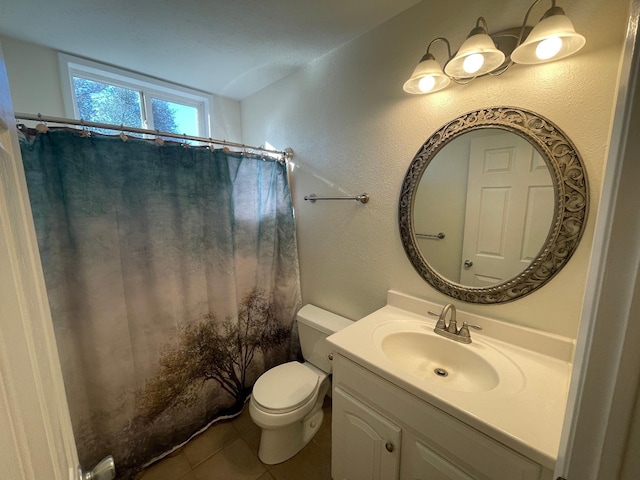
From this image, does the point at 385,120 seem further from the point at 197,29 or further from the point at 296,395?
the point at 296,395

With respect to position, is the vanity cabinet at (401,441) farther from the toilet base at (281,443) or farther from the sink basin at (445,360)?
the toilet base at (281,443)

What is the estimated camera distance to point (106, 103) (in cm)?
180

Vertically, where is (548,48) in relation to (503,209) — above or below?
above

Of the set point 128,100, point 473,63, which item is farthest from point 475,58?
point 128,100

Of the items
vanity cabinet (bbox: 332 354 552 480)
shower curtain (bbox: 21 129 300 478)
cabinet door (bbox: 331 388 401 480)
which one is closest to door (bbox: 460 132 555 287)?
vanity cabinet (bbox: 332 354 552 480)

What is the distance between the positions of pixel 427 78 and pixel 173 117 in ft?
6.35

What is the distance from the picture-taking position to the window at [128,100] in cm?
164

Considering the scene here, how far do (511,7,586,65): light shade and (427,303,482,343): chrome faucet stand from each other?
3.19 ft

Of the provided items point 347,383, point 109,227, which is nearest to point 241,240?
point 109,227

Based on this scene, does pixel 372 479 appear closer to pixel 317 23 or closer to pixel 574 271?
pixel 574 271

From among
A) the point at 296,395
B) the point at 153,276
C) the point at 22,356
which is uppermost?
the point at 22,356

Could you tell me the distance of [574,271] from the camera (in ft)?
3.14

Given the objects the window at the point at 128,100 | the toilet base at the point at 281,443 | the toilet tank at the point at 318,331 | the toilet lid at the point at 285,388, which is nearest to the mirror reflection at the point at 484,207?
the toilet tank at the point at 318,331

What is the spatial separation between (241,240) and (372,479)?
1429 millimetres
